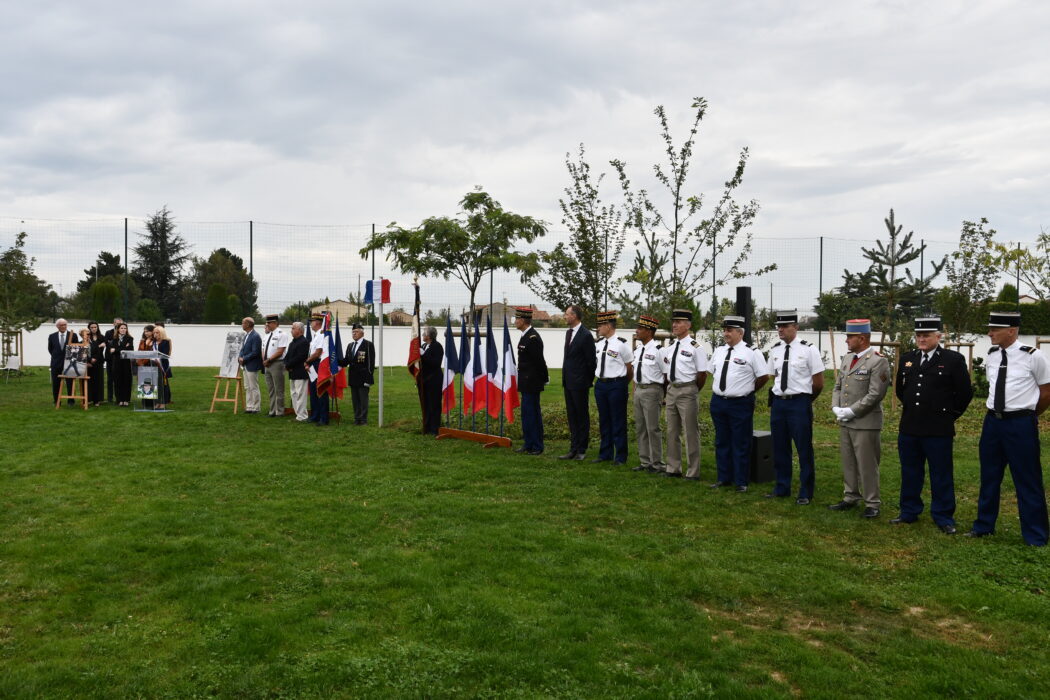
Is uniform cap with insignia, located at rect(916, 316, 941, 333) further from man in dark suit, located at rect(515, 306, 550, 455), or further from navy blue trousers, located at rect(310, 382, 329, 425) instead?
navy blue trousers, located at rect(310, 382, 329, 425)

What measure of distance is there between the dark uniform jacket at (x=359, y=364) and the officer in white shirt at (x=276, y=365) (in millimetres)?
1671

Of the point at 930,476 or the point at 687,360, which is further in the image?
the point at 687,360

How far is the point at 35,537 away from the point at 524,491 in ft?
14.4

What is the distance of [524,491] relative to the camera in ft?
27.5

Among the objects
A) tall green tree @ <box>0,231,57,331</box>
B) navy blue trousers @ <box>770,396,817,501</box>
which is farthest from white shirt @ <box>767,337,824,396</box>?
tall green tree @ <box>0,231,57,331</box>

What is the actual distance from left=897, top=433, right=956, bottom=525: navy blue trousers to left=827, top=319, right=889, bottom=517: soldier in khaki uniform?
258 millimetres

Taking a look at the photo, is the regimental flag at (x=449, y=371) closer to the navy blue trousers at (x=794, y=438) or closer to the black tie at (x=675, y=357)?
the black tie at (x=675, y=357)

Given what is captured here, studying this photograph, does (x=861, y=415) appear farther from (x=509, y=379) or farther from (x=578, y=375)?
(x=509, y=379)

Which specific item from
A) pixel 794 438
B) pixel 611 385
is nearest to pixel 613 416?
pixel 611 385

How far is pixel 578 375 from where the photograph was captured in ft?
34.2

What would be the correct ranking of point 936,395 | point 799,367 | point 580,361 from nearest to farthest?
1. point 936,395
2. point 799,367
3. point 580,361

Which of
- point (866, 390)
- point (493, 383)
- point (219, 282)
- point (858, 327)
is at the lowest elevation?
point (493, 383)

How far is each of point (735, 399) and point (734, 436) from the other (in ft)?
1.34

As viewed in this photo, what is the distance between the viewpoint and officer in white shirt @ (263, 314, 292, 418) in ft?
47.6
